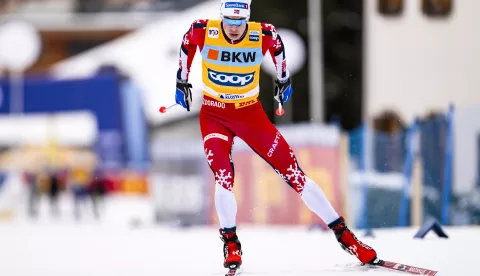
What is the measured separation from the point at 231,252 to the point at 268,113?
9.47m

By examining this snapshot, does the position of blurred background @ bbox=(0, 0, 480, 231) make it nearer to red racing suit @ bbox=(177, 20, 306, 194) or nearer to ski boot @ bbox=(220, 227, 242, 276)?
red racing suit @ bbox=(177, 20, 306, 194)

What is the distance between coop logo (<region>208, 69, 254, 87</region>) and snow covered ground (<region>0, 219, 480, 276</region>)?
1.21 meters

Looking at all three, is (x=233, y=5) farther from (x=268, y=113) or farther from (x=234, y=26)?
(x=268, y=113)

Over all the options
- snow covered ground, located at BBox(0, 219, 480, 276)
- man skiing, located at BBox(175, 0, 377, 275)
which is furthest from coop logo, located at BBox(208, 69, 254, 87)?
snow covered ground, located at BBox(0, 219, 480, 276)

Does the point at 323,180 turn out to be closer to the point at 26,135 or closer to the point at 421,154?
the point at 421,154

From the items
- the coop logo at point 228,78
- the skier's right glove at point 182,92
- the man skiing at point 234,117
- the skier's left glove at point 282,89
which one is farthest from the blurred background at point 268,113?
the skier's right glove at point 182,92

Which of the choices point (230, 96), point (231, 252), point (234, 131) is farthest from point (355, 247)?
point (230, 96)

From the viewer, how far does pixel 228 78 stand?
15.8 feet

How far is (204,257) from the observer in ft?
19.2

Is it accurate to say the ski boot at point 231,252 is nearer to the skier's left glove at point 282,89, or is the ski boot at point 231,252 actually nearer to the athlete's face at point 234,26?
the skier's left glove at point 282,89

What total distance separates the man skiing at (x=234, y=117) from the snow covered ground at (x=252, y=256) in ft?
0.89

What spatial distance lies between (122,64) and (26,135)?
364 centimetres

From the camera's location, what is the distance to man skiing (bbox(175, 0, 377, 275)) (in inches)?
186

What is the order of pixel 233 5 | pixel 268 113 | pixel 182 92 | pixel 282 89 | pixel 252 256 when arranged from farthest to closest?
pixel 268 113, pixel 252 256, pixel 282 89, pixel 182 92, pixel 233 5
